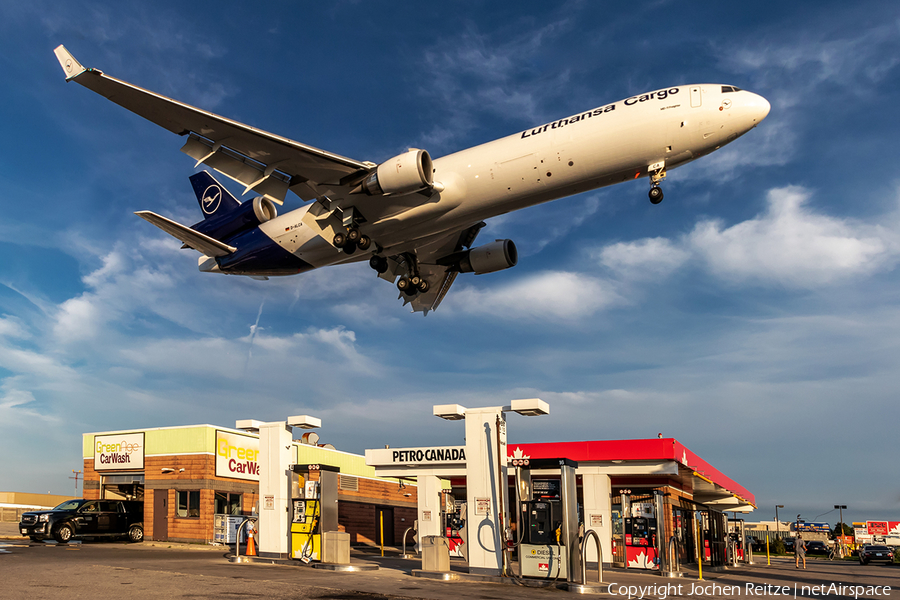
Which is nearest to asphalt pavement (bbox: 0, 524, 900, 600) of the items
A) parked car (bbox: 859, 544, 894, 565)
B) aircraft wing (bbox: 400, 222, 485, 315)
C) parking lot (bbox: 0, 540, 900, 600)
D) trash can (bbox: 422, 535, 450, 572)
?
parking lot (bbox: 0, 540, 900, 600)

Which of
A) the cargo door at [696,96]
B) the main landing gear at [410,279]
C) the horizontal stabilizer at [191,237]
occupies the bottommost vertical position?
the main landing gear at [410,279]

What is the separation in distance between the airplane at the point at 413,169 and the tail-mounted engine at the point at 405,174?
0.03 metres

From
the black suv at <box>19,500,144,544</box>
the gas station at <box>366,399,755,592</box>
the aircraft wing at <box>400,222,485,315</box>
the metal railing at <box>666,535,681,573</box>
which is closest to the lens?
the gas station at <box>366,399,755,592</box>

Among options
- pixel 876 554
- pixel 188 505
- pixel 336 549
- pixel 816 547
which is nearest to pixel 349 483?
pixel 188 505

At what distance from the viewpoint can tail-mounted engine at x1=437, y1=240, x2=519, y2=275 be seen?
2592 cm

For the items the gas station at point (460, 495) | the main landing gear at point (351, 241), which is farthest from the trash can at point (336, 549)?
the main landing gear at point (351, 241)

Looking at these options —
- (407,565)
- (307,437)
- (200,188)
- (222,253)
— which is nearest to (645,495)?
(407,565)

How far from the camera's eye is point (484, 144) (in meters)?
21.2

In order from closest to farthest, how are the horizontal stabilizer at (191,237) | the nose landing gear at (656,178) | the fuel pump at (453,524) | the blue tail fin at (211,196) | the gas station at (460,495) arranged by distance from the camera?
the gas station at (460,495)
the nose landing gear at (656,178)
the horizontal stabilizer at (191,237)
the blue tail fin at (211,196)
the fuel pump at (453,524)

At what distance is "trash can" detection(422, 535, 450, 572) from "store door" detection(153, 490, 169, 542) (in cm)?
2006

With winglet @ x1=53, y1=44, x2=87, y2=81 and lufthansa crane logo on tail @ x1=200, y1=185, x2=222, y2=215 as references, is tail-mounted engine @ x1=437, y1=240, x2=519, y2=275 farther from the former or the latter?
winglet @ x1=53, y1=44, x2=87, y2=81

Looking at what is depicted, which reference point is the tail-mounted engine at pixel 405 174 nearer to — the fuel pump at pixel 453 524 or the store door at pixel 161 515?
the fuel pump at pixel 453 524

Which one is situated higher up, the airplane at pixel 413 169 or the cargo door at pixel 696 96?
the cargo door at pixel 696 96

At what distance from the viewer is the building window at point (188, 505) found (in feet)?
111
